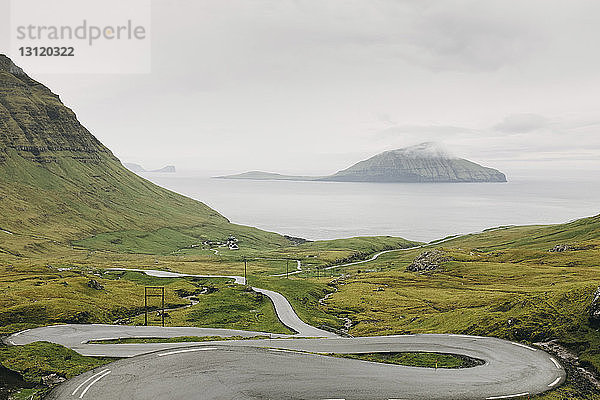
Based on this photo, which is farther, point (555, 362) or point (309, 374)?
point (555, 362)

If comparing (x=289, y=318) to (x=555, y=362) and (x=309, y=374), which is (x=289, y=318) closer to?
(x=309, y=374)

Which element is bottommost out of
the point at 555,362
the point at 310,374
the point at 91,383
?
the point at 555,362

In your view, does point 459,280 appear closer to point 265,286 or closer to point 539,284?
point 539,284

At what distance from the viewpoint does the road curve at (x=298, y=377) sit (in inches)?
1364

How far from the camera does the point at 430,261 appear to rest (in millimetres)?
164250

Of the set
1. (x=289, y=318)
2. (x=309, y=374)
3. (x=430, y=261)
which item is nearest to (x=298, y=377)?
(x=309, y=374)

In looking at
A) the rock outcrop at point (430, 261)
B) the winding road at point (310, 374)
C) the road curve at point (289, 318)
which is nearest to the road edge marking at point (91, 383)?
the winding road at point (310, 374)

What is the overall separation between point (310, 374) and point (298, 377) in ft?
4.63

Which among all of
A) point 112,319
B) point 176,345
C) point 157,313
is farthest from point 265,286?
point 176,345

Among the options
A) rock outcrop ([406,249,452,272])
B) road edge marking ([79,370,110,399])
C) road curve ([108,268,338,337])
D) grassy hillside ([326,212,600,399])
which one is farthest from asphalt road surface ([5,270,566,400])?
rock outcrop ([406,249,452,272])

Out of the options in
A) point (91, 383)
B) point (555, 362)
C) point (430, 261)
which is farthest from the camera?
point (430, 261)

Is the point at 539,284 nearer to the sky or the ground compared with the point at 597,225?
nearer to the ground

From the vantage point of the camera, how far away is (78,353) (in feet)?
156

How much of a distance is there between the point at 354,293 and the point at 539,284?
4797cm
